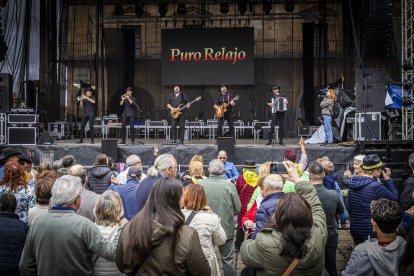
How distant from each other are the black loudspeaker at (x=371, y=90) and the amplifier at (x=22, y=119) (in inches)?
292

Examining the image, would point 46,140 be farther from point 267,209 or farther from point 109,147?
point 267,209

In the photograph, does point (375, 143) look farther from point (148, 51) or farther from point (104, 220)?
point (148, 51)

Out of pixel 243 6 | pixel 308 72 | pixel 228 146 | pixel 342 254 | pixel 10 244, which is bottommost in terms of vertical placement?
pixel 342 254

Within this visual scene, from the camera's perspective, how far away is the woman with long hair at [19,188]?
4008 mm

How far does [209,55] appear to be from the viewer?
17438 mm

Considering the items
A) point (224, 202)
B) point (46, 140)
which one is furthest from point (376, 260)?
point (46, 140)

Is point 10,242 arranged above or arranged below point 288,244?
below

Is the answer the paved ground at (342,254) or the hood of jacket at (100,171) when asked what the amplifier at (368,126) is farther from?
the hood of jacket at (100,171)

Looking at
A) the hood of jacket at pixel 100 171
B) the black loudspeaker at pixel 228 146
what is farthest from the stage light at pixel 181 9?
the hood of jacket at pixel 100 171

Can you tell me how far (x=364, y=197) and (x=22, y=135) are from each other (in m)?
8.99

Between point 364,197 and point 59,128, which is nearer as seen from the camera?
point 364,197

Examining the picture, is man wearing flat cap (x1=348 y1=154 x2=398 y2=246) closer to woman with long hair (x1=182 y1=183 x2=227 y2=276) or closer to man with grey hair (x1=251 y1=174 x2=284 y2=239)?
man with grey hair (x1=251 y1=174 x2=284 y2=239)

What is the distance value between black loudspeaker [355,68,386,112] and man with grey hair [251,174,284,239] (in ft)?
24.5

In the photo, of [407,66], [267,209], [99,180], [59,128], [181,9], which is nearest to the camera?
[267,209]
